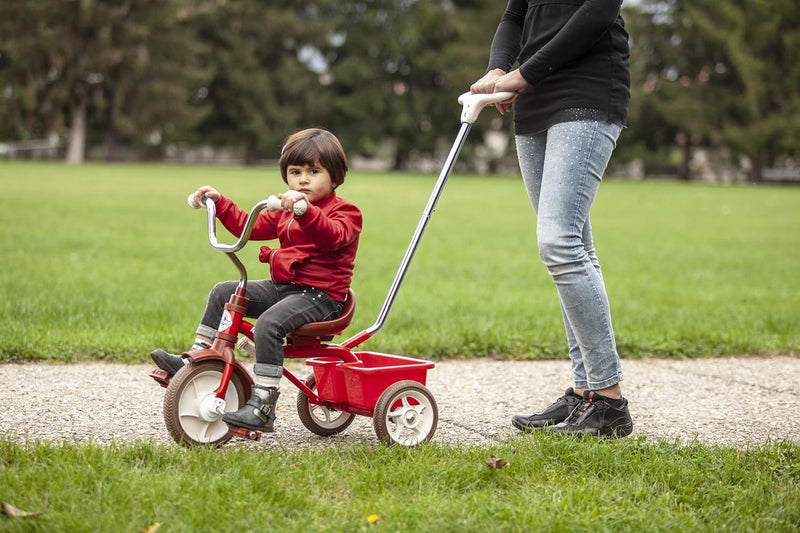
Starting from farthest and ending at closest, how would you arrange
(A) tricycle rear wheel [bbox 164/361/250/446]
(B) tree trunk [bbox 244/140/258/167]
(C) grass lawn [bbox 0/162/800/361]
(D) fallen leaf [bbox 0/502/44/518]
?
(B) tree trunk [bbox 244/140/258/167] < (C) grass lawn [bbox 0/162/800/361] < (A) tricycle rear wheel [bbox 164/361/250/446] < (D) fallen leaf [bbox 0/502/44/518]

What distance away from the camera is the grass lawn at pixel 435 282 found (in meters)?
5.86

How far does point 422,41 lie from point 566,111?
51430 millimetres

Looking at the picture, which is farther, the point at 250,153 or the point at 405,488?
the point at 250,153

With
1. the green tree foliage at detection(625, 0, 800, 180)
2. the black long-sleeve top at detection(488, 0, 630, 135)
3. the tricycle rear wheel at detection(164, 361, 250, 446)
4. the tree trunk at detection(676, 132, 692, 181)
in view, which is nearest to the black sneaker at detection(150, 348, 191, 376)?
the tricycle rear wheel at detection(164, 361, 250, 446)

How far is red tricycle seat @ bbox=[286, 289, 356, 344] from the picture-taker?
11.5 feet

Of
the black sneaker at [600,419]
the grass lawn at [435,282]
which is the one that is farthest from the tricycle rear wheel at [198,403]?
the grass lawn at [435,282]

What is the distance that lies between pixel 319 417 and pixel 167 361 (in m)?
0.78

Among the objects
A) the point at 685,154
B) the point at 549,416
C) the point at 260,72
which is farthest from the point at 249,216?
the point at 685,154

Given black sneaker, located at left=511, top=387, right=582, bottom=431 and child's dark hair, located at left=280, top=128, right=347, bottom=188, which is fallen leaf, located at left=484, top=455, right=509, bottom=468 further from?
child's dark hair, located at left=280, top=128, right=347, bottom=188

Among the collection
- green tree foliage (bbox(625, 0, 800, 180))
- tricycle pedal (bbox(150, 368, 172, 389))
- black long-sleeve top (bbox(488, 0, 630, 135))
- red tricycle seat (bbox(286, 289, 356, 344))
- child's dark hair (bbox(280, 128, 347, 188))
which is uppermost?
green tree foliage (bbox(625, 0, 800, 180))

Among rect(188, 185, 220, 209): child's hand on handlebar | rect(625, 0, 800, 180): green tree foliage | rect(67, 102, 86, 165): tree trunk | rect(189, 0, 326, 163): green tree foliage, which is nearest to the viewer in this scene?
rect(188, 185, 220, 209): child's hand on handlebar

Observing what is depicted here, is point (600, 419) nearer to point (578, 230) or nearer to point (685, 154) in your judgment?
point (578, 230)

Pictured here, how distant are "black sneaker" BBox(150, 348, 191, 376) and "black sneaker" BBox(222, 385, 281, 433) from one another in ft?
0.96

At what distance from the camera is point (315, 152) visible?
11.8 ft
